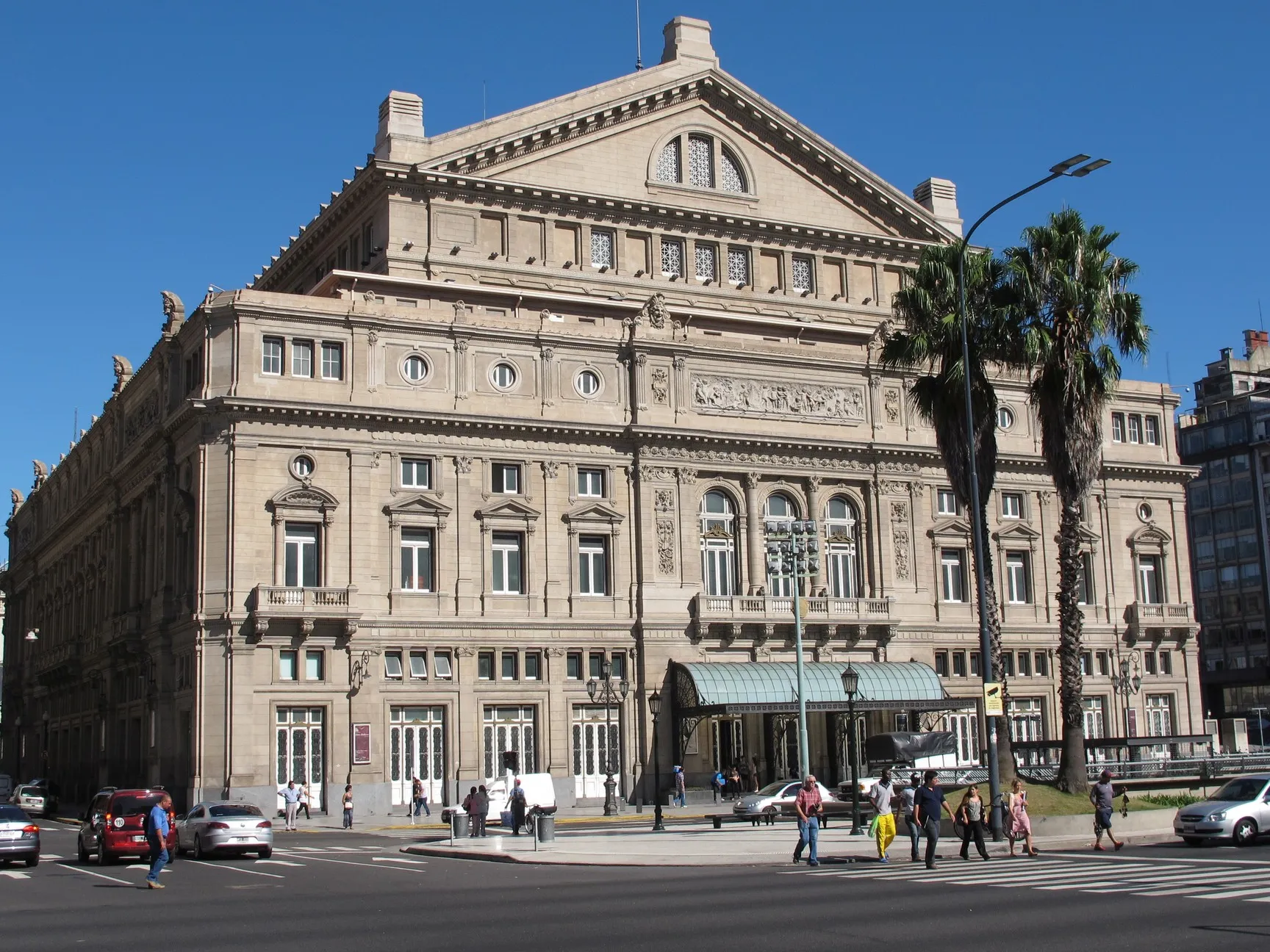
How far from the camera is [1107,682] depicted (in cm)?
6738

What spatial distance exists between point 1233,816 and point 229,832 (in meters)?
23.5

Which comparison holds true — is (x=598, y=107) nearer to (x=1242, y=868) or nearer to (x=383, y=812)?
(x=383, y=812)

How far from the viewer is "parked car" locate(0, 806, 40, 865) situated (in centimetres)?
3397

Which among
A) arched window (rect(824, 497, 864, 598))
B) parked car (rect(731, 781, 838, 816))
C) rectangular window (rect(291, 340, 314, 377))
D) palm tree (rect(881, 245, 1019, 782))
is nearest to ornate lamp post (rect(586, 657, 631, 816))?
parked car (rect(731, 781, 838, 816))

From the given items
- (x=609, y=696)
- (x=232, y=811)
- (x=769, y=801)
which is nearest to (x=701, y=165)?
(x=609, y=696)

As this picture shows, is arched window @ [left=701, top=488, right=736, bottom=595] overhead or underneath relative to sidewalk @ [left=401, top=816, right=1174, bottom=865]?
overhead

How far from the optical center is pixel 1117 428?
7106cm

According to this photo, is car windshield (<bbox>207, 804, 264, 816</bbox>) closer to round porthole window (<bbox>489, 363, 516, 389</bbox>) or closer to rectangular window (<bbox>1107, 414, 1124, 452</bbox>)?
round porthole window (<bbox>489, 363, 516, 389</bbox>)

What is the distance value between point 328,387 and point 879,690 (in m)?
24.7

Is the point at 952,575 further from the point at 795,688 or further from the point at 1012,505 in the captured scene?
the point at 795,688

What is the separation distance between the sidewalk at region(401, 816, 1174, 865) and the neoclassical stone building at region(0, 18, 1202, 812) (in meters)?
13.6

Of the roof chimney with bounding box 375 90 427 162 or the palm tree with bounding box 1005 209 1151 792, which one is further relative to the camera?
the roof chimney with bounding box 375 90 427 162

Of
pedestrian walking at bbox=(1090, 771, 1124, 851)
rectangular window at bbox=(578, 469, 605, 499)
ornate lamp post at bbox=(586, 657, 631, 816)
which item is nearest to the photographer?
pedestrian walking at bbox=(1090, 771, 1124, 851)

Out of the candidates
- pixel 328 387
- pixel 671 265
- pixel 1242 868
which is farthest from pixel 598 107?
pixel 1242 868
